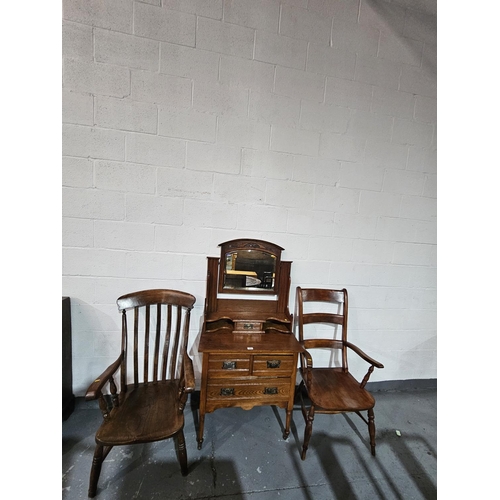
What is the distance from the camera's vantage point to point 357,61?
180cm

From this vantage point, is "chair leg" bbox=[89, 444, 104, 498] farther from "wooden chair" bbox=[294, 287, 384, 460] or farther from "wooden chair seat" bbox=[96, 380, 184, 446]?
"wooden chair" bbox=[294, 287, 384, 460]

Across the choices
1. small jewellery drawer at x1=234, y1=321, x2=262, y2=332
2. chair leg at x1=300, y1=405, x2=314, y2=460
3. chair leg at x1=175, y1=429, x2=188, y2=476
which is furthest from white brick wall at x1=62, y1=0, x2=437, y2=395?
chair leg at x1=300, y1=405, x2=314, y2=460

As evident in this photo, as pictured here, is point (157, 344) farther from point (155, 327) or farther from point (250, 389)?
point (250, 389)

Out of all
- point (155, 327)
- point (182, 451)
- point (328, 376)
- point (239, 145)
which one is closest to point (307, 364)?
point (328, 376)

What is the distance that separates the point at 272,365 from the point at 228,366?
0.28 metres

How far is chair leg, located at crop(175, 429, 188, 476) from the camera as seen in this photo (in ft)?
4.13

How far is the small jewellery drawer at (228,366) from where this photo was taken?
1404 mm

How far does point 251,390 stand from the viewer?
146cm

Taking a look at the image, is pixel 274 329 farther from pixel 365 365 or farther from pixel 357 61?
pixel 357 61

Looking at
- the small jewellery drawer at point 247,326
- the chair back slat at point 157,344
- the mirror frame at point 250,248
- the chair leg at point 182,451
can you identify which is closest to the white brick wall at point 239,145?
the mirror frame at point 250,248
